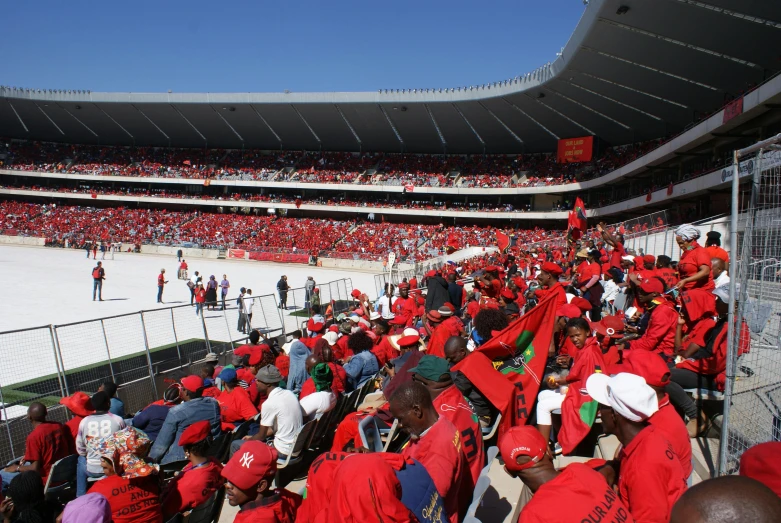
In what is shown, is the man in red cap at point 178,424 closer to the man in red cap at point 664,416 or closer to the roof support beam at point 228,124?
the man in red cap at point 664,416

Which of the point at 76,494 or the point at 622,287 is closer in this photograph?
the point at 76,494

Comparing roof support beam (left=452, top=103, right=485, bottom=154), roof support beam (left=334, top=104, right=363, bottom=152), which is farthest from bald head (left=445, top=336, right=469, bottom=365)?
roof support beam (left=334, top=104, right=363, bottom=152)

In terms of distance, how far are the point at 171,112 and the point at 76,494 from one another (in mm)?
55846

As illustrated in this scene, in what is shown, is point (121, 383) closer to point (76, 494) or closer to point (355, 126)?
point (76, 494)

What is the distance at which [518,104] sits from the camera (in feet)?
130

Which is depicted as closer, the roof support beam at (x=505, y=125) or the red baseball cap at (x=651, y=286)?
the red baseball cap at (x=651, y=286)

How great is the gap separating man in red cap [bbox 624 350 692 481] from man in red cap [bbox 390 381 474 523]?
106 cm

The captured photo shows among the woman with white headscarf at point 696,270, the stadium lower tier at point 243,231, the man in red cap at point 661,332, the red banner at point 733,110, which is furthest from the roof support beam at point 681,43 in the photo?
the man in red cap at point 661,332

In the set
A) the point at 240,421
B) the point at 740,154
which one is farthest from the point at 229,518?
the point at 740,154

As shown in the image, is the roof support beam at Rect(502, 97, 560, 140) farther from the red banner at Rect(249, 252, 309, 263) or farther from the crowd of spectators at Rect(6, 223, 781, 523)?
the crowd of spectators at Rect(6, 223, 781, 523)

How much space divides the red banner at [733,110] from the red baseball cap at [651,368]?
2184cm

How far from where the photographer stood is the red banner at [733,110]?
20.9 metres

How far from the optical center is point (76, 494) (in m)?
4.60

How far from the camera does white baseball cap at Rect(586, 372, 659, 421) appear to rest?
107 inches
